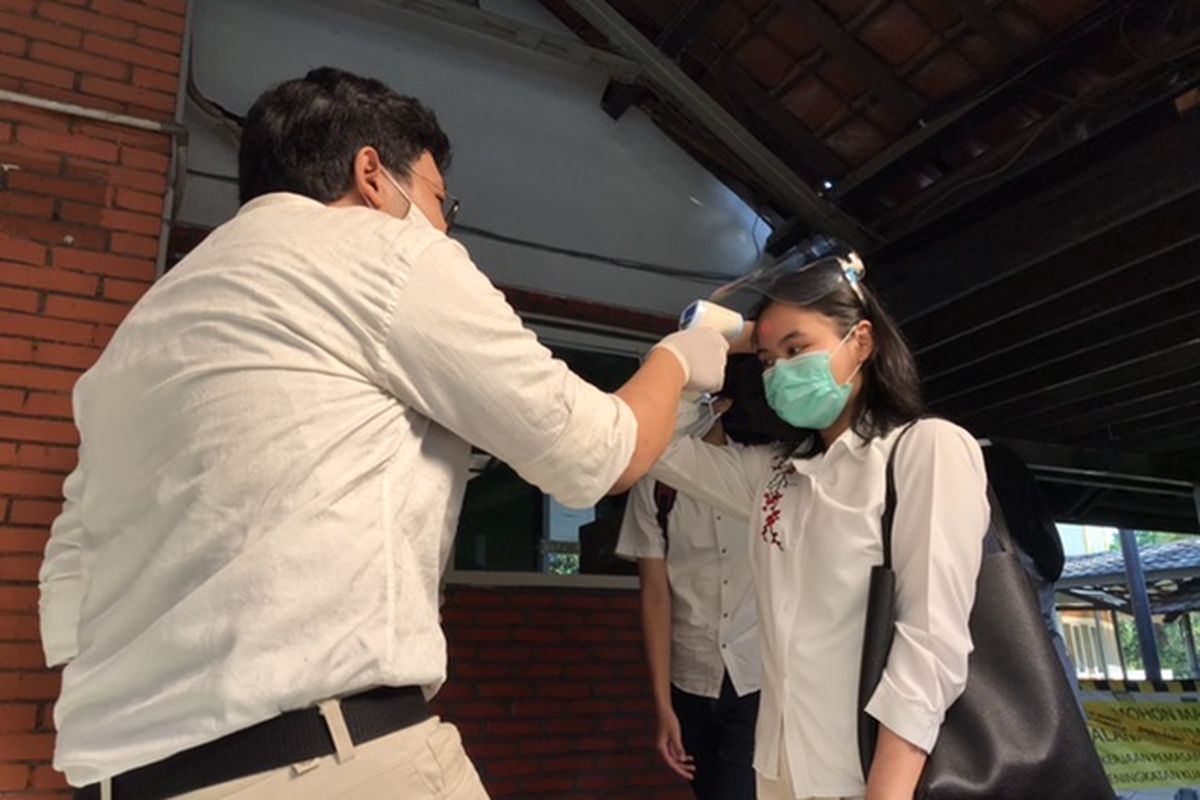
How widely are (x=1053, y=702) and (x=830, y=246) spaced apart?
313 centimetres

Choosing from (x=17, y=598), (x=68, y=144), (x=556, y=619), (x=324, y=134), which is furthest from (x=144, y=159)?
(x=556, y=619)

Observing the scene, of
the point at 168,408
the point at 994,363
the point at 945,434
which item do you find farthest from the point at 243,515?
the point at 994,363

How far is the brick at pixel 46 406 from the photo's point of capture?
262 centimetres

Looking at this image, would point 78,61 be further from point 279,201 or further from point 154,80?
point 279,201

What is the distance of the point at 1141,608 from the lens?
271 inches

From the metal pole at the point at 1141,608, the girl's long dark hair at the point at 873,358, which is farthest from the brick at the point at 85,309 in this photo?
the metal pole at the point at 1141,608

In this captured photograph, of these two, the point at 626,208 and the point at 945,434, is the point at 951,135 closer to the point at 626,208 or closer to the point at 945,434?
the point at 626,208

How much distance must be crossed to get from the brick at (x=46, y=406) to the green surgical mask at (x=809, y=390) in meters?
2.11

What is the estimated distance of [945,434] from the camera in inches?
54.2

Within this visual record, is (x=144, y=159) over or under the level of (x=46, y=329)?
over

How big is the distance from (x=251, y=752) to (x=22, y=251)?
8.03 feet

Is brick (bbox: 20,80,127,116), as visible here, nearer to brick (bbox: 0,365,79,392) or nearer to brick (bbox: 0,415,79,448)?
brick (bbox: 0,365,79,392)

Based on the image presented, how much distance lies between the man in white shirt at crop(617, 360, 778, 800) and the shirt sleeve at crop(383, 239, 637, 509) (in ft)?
3.84

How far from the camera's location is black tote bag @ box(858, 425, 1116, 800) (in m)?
1.19
